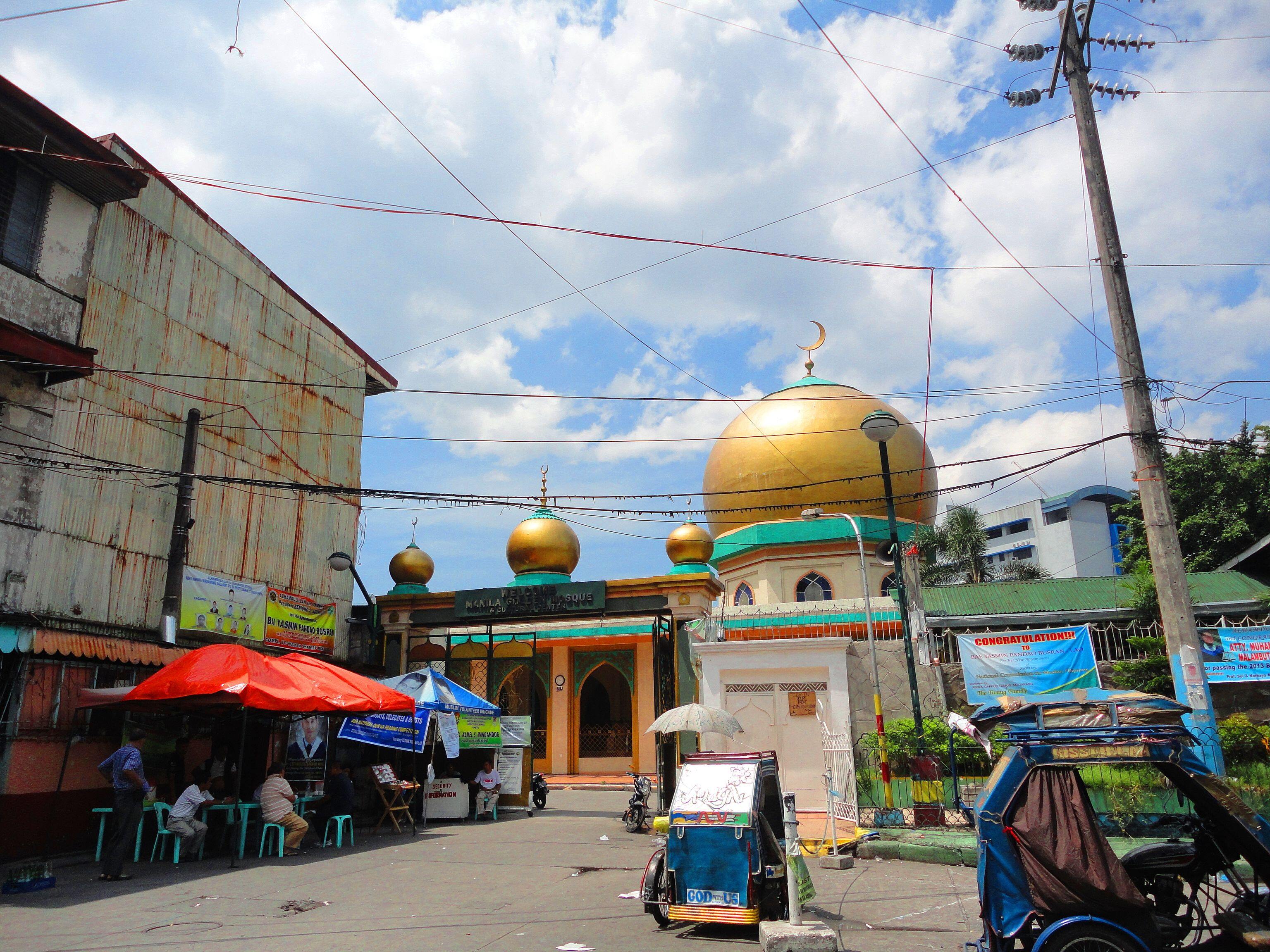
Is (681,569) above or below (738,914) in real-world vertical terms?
above

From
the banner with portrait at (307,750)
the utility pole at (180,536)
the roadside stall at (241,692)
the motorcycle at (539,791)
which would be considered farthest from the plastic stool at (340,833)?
the motorcycle at (539,791)

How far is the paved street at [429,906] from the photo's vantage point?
21.6ft

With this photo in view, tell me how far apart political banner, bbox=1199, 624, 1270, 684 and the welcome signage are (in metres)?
11.1

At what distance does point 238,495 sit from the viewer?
1595 centimetres

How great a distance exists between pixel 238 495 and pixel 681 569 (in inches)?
342

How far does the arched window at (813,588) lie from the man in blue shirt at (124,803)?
19.1 m

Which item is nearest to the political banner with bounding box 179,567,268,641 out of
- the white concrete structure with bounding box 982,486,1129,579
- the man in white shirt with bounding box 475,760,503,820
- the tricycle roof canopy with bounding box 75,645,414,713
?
the tricycle roof canopy with bounding box 75,645,414,713

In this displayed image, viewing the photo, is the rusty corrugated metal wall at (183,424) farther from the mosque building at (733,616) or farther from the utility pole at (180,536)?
the mosque building at (733,616)

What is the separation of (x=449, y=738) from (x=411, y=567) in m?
7.11

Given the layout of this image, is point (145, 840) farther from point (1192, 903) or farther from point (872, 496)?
point (872, 496)

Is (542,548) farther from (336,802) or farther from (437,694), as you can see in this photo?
(336,802)

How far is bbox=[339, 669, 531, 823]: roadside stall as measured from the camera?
14.5 meters

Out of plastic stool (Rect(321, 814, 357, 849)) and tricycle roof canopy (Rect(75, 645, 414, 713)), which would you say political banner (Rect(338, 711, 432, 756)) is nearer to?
plastic stool (Rect(321, 814, 357, 849))

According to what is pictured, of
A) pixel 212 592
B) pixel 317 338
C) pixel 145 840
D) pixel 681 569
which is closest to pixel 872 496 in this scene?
pixel 681 569
